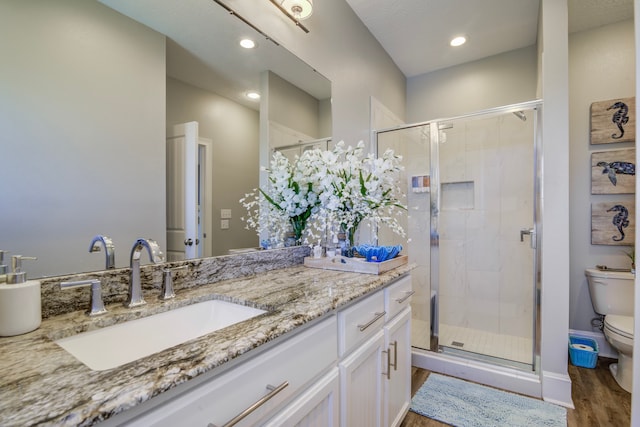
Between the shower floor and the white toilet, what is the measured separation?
49 cm

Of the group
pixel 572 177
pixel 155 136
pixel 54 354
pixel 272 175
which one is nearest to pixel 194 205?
pixel 155 136

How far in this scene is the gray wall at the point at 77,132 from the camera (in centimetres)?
80

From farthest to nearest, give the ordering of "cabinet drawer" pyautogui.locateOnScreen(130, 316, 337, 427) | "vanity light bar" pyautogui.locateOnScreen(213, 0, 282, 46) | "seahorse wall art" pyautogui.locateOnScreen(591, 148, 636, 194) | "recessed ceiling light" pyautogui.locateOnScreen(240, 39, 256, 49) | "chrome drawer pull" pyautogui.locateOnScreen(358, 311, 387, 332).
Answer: "seahorse wall art" pyautogui.locateOnScreen(591, 148, 636, 194) < "recessed ceiling light" pyautogui.locateOnScreen(240, 39, 256, 49) < "vanity light bar" pyautogui.locateOnScreen(213, 0, 282, 46) < "chrome drawer pull" pyautogui.locateOnScreen(358, 311, 387, 332) < "cabinet drawer" pyautogui.locateOnScreen(130, 316, 337, 427)

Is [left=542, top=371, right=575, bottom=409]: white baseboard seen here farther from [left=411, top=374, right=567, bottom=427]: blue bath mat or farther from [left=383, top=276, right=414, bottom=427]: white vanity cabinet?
[left=383, top=276, right=414, bottom=427]: white vanity cabinet

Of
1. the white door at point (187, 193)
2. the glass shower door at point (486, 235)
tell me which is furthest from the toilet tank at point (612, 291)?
the white door at point (187, 193)

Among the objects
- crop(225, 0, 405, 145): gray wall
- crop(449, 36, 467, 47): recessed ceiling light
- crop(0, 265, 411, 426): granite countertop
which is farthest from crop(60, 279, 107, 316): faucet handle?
crop(449, 36, 467, 47): recessed ceiling light

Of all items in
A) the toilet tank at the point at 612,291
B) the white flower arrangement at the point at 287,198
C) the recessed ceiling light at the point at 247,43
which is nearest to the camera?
the recessed ceiling light at the point at 247,43

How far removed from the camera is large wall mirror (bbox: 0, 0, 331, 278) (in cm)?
81

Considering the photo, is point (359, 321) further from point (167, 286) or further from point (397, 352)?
point (167, 286)

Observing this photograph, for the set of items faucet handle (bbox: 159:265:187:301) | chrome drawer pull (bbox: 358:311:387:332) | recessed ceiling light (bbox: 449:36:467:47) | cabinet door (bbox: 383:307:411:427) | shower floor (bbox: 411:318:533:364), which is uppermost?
recessed ceiling light (bbox: 449:36:467:47)

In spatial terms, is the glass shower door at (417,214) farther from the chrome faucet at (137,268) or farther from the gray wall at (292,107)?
the chrome faucet at (137,268)

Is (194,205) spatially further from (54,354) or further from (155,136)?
(54,354)

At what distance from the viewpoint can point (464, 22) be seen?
246 cm

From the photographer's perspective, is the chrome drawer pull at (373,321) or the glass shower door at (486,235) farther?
the glass shower door at (486,235)
